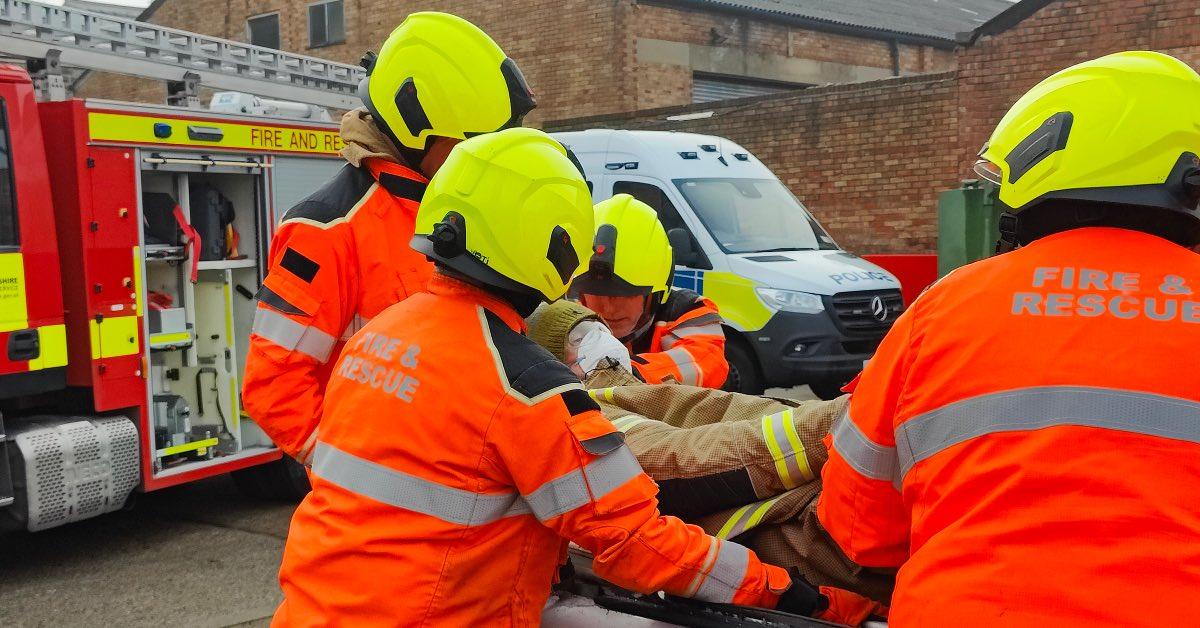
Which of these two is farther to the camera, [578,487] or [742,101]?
[742,101]

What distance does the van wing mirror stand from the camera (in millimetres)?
9312

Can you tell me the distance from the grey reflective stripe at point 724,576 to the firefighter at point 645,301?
1774 millimetres

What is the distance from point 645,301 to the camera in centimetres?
445

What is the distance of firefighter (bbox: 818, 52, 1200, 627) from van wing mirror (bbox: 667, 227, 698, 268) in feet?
24.0

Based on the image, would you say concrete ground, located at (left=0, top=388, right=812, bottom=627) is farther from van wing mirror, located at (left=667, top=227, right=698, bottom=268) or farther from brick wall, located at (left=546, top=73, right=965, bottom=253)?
brick wall, located at (left=546, top=73, right=965, bottom=253)

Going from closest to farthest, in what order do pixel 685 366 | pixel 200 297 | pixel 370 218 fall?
pixel 370 218
pixel 685 366
pixel 200 297

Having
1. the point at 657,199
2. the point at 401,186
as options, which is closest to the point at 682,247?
the point at 657,199

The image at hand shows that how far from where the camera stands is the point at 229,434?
6.82 metres

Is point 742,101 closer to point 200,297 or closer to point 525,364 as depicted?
point 200,297

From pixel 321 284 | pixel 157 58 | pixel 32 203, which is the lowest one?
pixel 321 284

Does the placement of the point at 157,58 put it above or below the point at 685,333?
above

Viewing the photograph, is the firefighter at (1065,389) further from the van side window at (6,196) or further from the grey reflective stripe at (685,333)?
the van side window at (6,196)

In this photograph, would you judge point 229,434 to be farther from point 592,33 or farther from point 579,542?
point 592,33

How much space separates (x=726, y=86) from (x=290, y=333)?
20.2 m
